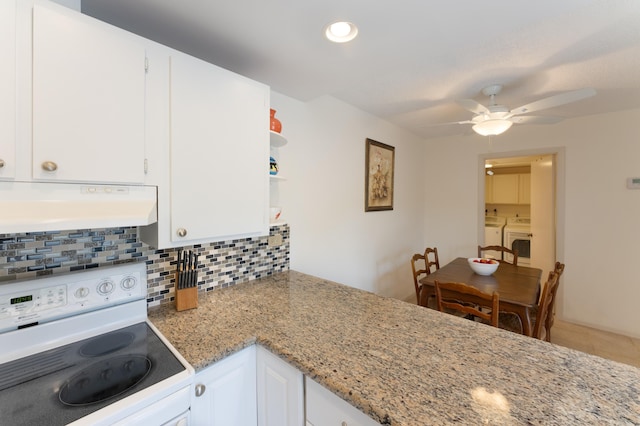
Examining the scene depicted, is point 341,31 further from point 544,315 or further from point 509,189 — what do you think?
point 509,189

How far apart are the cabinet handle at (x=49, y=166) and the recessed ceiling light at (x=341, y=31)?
1.23m

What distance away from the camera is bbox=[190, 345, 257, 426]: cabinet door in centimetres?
92

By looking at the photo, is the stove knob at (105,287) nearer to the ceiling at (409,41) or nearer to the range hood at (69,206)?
the range hood at (69,206)

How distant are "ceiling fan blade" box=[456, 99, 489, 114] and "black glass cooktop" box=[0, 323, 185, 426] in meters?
2.19

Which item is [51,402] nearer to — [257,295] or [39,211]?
[39,211]

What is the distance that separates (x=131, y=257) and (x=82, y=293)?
0.23 metres

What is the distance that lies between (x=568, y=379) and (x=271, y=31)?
1.79 meters

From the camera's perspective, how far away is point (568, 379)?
79cm

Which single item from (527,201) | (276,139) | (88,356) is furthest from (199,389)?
(527,201)

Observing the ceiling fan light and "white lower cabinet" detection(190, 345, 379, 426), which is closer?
"white lower cabinet" detection(190, 345, 379, 426)

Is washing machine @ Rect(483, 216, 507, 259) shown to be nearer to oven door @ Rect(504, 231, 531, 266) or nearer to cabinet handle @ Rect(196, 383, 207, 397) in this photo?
oven door @ Rect(504, 231, 531, 266)

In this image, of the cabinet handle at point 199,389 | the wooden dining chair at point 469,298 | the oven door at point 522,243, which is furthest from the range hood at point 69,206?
the oven door at point 522,243

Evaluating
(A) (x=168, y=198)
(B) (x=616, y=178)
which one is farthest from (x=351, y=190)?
(B) (x=616, y=178)

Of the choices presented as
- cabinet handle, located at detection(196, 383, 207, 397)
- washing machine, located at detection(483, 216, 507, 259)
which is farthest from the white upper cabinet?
cabinet handle, located at detection(196, 383, 207, 397)
